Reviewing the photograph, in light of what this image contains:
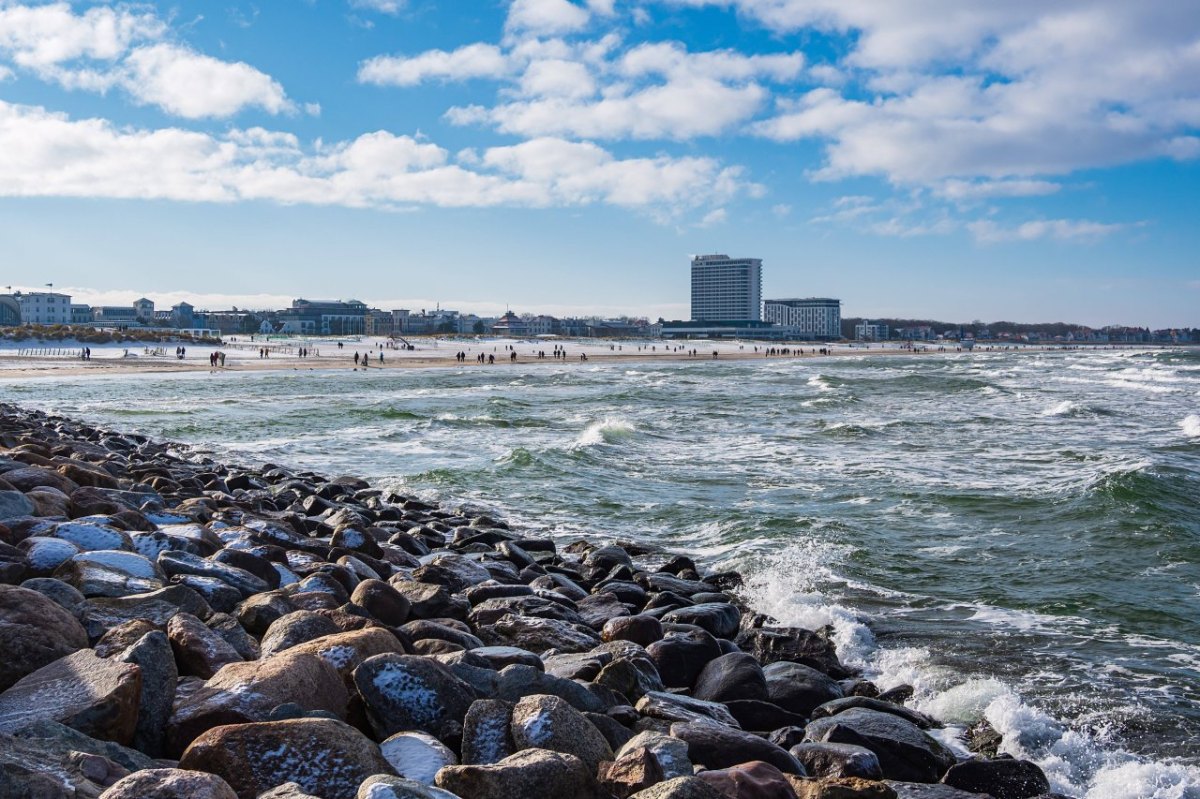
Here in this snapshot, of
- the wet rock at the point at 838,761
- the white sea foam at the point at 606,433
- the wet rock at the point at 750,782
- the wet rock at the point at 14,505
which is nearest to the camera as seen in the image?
the wet rock at the point at 750,782

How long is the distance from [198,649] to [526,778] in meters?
1.85

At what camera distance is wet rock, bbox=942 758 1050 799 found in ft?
15.8

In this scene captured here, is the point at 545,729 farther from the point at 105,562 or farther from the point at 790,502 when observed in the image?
the point at 790,502

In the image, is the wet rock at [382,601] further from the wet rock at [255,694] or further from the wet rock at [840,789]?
the wet rock at [840,789]

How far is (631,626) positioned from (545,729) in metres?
3.02

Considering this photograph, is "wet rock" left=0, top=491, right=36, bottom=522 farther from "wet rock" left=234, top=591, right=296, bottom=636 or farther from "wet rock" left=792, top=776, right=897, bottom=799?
"wet rock" left=792, top=776, right=897, bottom=799

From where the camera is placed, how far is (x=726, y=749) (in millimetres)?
4332

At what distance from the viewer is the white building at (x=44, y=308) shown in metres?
146

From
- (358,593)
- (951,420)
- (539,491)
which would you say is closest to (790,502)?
(539,491)

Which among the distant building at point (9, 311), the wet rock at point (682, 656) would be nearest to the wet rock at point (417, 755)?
the wet rock at point (682, 656)

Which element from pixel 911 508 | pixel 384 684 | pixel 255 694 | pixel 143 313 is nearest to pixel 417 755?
pixel 384 684

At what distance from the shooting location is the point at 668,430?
24.6 m

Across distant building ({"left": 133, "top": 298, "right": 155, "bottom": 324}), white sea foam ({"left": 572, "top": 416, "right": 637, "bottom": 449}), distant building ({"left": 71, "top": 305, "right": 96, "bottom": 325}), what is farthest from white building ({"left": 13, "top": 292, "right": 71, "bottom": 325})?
white sea foam ({"left": 572, "top": 416, "right": 637, "bottom": 449})

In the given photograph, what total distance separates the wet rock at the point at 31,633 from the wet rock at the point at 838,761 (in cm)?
355
